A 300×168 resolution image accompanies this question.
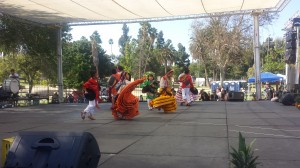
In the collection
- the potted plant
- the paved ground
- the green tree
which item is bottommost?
the paved ground

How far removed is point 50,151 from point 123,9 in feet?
44.9

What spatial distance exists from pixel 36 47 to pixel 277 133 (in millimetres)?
19859

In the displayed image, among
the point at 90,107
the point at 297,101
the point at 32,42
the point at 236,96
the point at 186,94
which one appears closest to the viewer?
the point at 90,107

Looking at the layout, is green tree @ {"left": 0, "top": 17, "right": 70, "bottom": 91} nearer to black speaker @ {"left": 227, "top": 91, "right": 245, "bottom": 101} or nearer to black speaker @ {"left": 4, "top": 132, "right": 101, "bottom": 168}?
black speaker @ {"left": 227, "top": 91, "right": 245, "bottom": 101}

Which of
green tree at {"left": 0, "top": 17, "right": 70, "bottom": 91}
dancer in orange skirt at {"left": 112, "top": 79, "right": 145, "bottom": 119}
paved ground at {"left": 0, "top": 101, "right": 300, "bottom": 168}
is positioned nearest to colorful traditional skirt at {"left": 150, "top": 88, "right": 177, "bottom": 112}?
dancer in orange skirt at {"left": 112, "top": 79, "right": 145, "bottom": 119}

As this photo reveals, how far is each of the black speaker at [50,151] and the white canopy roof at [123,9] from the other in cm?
1188

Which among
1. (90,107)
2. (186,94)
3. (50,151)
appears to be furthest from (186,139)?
(186,94)

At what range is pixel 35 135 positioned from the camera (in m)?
4.16

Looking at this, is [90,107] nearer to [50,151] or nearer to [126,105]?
[126,105]

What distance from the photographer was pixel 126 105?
39.5 feet

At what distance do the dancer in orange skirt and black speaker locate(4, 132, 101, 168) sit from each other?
306 inches

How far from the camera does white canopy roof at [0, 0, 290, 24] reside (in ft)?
51.3

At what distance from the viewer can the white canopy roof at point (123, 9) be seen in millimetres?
15633

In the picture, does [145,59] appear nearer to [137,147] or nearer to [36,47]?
[36,47]
